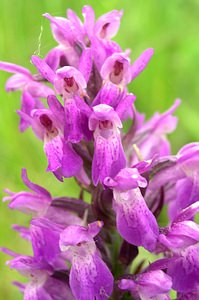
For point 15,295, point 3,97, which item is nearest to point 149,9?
point 3,97

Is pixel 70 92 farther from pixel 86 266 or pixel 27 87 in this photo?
pixel 86 266

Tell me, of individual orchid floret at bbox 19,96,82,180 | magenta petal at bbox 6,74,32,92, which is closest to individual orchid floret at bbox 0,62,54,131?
magenta petal at bbox 6,74,32,92

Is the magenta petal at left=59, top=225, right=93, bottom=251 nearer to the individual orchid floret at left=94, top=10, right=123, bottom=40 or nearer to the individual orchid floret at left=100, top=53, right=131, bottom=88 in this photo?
the individual orchid floret at left=100, top=53, right=131, bottom=88

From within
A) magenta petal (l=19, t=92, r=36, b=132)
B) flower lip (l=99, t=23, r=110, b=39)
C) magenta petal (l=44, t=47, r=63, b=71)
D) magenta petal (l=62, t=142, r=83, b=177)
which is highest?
flower lip (l=99, t=23, r=110, b=39)

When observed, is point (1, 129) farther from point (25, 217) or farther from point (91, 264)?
point (91, 264)

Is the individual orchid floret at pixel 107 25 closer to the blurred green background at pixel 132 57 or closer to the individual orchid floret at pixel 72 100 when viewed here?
the individual orchid floret at pixel 72 100

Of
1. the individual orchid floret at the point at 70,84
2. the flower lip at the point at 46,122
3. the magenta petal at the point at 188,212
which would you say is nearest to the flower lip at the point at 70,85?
the individual orchid floret at the point at 70,84

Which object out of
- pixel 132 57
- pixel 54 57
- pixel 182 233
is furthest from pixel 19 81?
pixel 132 57
